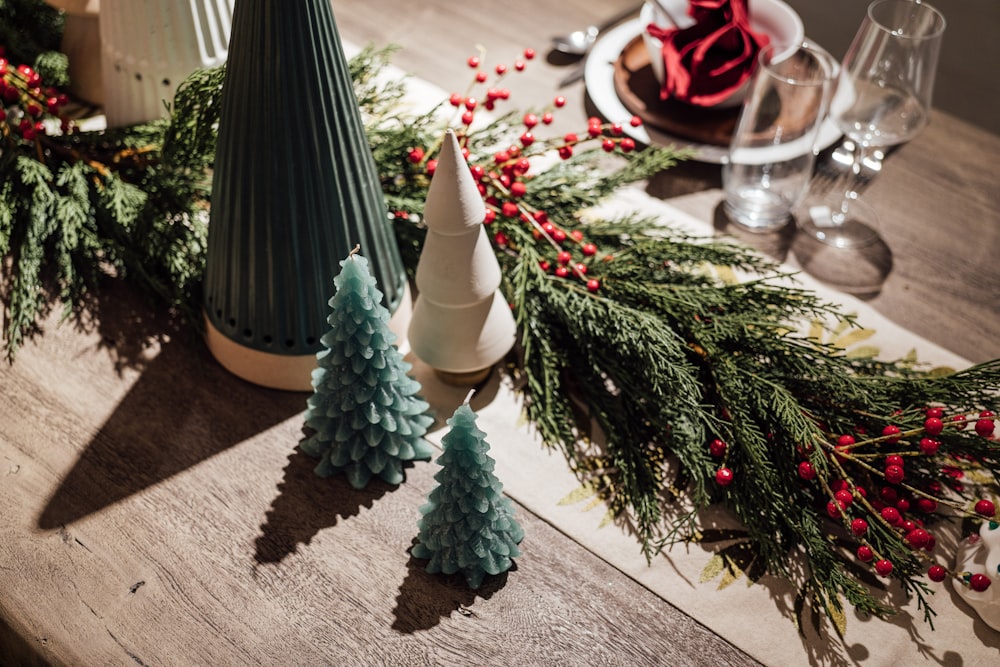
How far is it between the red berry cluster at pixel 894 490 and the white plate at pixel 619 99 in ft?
1.22

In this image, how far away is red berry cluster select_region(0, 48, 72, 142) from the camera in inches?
32.5

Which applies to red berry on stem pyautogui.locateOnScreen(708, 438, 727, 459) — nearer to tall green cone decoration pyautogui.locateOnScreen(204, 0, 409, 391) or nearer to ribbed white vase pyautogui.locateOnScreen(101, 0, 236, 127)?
→ tall green cone decoration pyautogui.locateOnScreen(204, 0, 409, 391)

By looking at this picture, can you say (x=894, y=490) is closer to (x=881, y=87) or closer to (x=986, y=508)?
(x=986, y=508)

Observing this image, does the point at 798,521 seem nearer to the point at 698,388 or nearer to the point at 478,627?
the point at 698,388

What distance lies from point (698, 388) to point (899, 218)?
40 cm

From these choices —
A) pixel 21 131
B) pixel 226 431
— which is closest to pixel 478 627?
pixel 226 431

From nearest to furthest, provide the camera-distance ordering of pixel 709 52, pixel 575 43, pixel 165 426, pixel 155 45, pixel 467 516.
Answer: pixel 467 516
pixel 165 426
pixel 155 45
pixel 709 52
pixel 575 43

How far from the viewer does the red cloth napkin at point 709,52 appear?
968 millimetres

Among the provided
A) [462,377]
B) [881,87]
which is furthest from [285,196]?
[881,87]

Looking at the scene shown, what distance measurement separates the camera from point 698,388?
2.34 feet

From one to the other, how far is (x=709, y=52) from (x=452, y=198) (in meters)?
0.49

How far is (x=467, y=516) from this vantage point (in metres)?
0.60

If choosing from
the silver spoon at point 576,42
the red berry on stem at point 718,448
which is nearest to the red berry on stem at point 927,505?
the red berry on stem at point 718,448

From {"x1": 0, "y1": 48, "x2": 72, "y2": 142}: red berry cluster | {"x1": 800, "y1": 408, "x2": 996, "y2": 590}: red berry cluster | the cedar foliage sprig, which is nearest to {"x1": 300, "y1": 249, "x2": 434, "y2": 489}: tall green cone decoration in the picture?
the cedar foliage sprig
